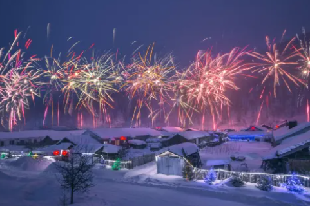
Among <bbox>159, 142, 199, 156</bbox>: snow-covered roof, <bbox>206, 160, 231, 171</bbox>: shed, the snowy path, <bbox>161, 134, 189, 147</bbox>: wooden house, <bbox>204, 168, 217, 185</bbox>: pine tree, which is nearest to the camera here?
the snowy path

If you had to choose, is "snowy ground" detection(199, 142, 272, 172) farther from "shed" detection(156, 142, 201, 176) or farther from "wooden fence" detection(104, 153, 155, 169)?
"wooden fence" detection(104, 153, 155, 169)

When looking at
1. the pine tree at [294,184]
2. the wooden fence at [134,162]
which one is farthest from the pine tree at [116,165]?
the pine tree at [294,184]

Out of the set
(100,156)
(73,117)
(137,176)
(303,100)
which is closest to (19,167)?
(100,156)

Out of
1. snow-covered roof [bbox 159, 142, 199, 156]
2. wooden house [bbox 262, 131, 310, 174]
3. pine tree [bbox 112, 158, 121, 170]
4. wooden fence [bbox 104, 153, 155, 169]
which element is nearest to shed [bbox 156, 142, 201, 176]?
snow-covered roof [bbox 159, 142, 199, 156]

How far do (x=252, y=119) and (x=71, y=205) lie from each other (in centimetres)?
12494

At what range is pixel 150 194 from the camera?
1934 centimetres

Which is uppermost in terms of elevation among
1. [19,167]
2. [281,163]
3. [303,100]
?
[303,100]

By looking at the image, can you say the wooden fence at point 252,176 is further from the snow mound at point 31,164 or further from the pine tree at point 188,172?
the snow mound at point 31,164

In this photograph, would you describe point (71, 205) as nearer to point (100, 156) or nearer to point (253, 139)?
point (100, 156)

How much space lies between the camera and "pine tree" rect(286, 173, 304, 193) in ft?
61.1

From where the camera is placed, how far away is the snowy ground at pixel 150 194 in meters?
17.0

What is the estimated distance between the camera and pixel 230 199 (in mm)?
18078

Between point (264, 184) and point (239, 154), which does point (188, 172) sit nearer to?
point (264, 184)

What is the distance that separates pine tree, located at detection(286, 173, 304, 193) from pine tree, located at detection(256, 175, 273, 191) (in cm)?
127
